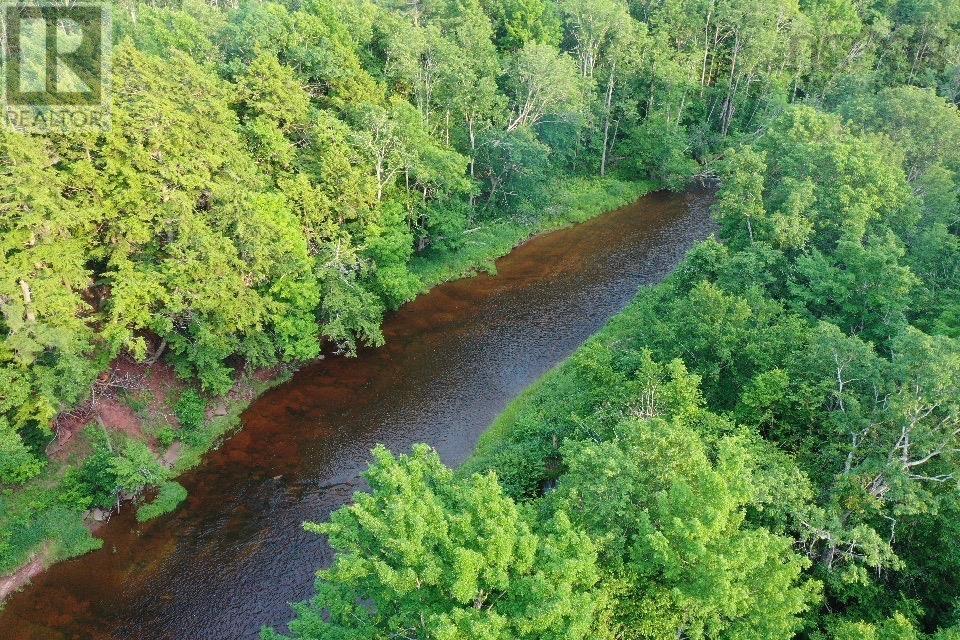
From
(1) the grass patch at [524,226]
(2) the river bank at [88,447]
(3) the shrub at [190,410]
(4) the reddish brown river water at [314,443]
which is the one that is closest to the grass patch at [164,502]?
(2) the river bank at [88,447]

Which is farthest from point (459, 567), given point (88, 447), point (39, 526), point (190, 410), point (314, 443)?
point (88, 447)

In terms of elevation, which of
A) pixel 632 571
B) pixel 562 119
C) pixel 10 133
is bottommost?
pixel 632 571

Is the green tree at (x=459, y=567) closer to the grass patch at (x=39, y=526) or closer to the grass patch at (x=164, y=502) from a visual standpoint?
the grass patch at (x=164, y=502)

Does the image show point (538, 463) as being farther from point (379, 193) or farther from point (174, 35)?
point (174, 35)

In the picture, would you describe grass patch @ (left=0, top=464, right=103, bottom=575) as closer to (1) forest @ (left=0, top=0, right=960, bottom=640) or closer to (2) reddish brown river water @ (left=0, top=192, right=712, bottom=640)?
(1) forest @ (left=0, top=0, right=960, bottom=640)

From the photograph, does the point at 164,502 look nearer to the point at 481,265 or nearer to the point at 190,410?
the point at 190,410

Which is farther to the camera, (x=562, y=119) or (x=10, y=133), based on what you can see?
(x=562, y=119)

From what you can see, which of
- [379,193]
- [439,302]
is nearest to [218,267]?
[379,193]

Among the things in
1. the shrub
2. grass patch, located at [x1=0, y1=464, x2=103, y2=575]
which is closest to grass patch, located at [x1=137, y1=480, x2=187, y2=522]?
grass patch, located at [x1=0, y1=464, x2=103, y2=575]

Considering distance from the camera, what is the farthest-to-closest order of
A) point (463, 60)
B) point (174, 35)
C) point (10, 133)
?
point (463, 60), point (174, 35), point (10, 133)
